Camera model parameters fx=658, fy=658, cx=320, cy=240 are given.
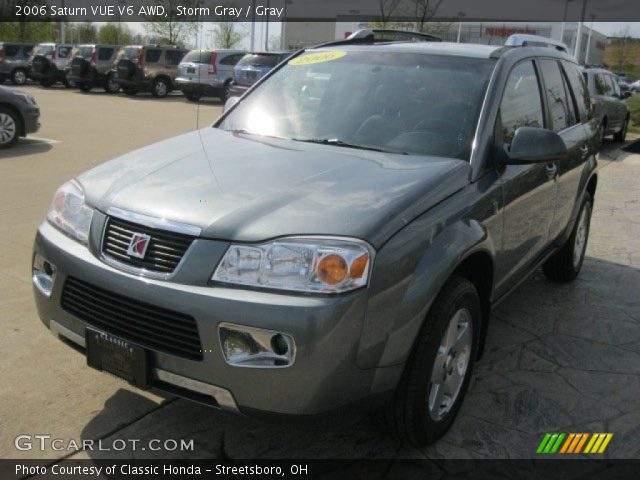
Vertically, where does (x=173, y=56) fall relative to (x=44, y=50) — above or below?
above

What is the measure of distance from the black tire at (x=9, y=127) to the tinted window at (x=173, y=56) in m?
14.3

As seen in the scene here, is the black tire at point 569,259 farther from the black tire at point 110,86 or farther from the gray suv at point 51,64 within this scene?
the gray suv at point 51,64

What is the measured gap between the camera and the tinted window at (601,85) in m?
13.8

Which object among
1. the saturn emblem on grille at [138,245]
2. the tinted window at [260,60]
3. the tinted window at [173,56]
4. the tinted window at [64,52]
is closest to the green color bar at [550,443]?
the saturn emblem on grille at [138,245]

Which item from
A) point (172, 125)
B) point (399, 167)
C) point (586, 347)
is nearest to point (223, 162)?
point (399, 167)

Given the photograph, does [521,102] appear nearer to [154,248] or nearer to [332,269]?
[332,269]

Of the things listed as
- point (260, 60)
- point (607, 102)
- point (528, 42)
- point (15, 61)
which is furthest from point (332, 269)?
point (15, 61)

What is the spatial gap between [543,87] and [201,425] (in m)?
2.90

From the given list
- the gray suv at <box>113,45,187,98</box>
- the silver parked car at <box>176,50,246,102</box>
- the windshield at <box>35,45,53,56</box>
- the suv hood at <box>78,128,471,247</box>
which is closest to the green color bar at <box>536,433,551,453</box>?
the suv hood at <box>78,128,471,247</box>

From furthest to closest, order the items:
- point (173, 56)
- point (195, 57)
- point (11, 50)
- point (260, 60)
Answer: point (11, 50), point (173, 56), point (195, 57), point (260, 60)

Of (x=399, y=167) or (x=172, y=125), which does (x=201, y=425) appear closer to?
(x=399, y=167)

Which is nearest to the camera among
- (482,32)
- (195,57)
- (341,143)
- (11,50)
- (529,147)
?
(529,147)

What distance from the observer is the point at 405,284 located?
2.47 m

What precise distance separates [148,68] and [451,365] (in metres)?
23.0
